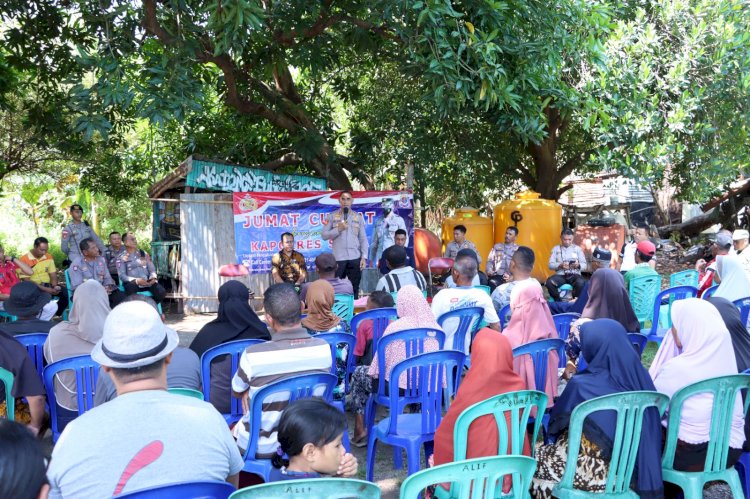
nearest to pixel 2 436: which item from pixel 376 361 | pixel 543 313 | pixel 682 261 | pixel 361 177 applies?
pixel 376 361

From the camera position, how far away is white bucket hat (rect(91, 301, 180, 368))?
2.22m

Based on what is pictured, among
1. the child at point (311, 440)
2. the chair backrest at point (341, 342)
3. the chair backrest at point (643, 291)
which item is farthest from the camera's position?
the chair backrest at point (643, 291)

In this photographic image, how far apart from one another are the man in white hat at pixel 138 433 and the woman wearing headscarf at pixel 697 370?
7.57 ft

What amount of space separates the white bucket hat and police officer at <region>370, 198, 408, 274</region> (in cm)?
818

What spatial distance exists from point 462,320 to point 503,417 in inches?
79.1

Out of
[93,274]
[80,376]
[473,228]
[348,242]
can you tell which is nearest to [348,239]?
[348,242]

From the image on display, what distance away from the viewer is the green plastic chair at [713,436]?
3.42 m

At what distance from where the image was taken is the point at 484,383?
343 cm

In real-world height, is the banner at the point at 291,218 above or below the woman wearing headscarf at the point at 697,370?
above

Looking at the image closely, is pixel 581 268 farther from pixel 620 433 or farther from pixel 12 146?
pixel 12 146

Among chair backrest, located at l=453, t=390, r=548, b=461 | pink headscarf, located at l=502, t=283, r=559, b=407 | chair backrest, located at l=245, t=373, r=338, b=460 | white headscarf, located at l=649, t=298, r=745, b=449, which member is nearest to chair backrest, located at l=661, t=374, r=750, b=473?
white headscarf, located at l=649, t=298, r=745, b=449

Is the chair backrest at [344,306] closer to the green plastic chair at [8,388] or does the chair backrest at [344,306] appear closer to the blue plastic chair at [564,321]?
the blue plastic chair at [564,321]

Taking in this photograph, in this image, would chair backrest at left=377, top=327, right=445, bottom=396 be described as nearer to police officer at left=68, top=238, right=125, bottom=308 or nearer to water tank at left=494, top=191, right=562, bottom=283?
police officer at left=68, top=238, right=125, bottom=308

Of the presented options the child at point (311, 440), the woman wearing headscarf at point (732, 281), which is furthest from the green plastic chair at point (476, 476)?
the woman wearing headscarf at point (732, 281)
